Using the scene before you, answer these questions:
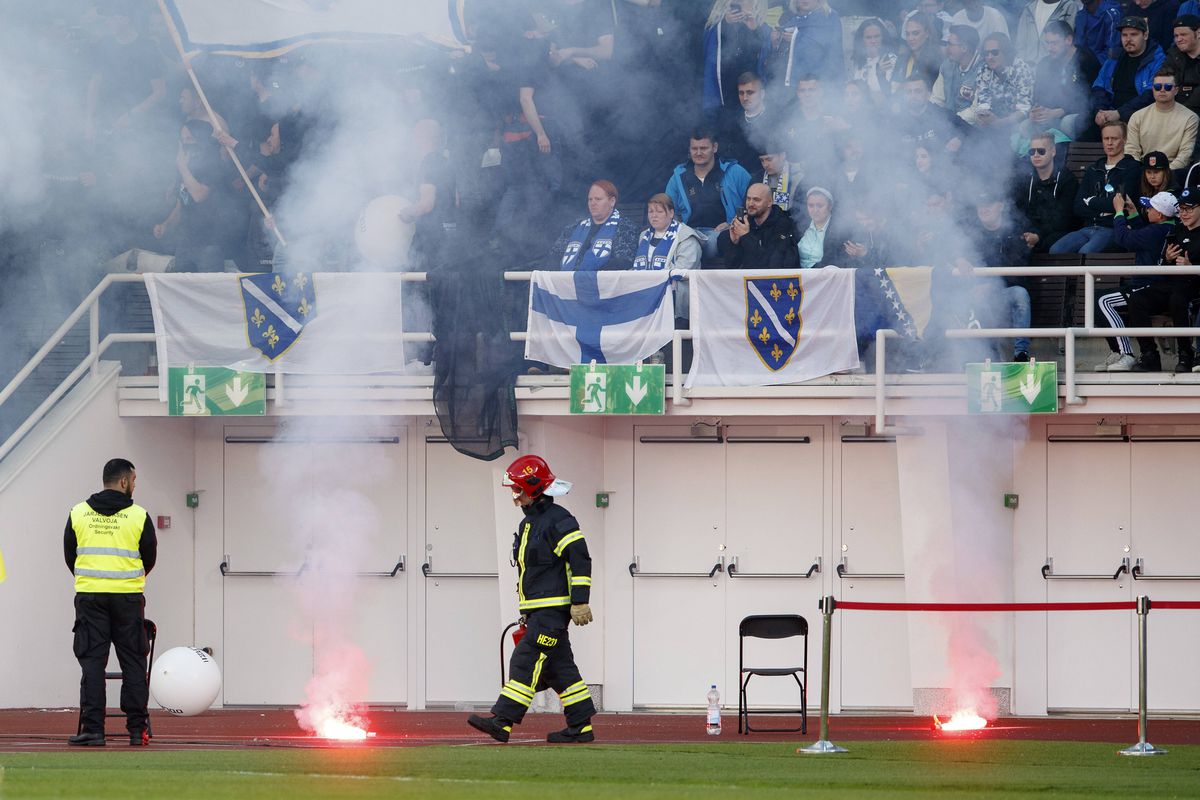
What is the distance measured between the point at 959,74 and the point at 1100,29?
1.55 metres

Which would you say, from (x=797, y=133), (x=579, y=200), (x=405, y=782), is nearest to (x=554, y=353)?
(x=579, y=200)

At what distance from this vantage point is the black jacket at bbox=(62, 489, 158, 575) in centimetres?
1044

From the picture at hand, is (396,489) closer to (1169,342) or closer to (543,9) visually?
(543,9)

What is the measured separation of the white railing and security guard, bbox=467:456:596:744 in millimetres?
2829

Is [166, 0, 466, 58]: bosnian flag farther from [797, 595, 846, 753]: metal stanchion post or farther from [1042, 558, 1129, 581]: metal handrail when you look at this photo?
[1042, 558, 1129, 581]: metal handrail

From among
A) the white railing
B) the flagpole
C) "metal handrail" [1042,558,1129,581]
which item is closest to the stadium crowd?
the flagpole

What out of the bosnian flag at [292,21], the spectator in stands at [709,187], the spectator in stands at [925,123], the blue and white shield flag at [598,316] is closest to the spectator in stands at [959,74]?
the spectator in stands at [925,123]

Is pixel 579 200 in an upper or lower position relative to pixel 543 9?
lower

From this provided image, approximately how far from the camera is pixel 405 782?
→ 8203mm

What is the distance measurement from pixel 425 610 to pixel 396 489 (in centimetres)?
109

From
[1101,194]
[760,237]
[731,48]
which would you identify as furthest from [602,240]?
[1101,194]

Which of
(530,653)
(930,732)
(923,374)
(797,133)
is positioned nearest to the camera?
(530,653)

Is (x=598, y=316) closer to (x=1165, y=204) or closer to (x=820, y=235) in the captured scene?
(x=820, y=235)

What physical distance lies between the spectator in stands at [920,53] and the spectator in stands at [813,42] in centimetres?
53
